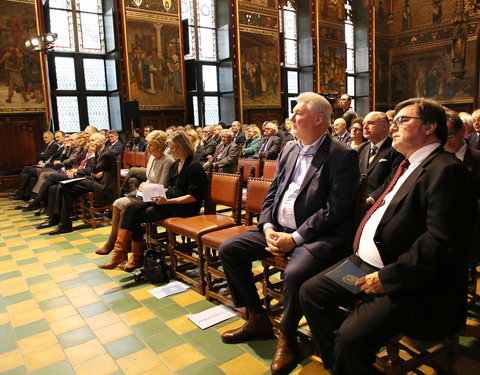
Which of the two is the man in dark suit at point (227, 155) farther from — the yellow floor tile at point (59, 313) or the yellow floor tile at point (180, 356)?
the yellow floor tile at point (180, 356)

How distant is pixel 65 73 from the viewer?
38.4ft

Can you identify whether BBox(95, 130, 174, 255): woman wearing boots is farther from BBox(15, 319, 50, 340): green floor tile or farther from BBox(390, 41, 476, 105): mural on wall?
BBox(390, 41, 476, 105): mural on wall

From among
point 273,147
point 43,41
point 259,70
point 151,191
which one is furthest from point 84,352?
point 259,70

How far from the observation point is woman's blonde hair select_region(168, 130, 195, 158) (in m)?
4.23

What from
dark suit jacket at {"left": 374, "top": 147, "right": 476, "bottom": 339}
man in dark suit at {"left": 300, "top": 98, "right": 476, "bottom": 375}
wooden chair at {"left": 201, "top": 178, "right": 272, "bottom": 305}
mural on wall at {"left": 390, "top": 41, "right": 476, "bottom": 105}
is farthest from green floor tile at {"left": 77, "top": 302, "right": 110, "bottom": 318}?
mural on wall at {"left": 390, "top": 41, "right": 476, "bottom": 105}

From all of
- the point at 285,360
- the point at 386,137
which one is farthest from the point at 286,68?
the point at 285,360

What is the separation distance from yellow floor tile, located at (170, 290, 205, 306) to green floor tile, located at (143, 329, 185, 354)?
52 centimetres

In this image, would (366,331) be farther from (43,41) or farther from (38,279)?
(43,41)

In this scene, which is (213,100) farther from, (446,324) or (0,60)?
(446,324)

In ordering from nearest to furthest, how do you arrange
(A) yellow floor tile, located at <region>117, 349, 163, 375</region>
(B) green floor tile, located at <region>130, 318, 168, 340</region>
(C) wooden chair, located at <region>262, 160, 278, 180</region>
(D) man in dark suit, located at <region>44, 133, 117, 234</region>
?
(A) yellow floor tile, located at <region>117, 349, 163, 375</region> < (B) green floor tile, located at <region>130, 318, 168, 340</region> < (C) wooden chair, located at <region>262, 160, 278, 180</region> < (D) man in dark suit, located at <region>44, 133, 117, 234</region>

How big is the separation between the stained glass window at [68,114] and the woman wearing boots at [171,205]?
8.82 meters

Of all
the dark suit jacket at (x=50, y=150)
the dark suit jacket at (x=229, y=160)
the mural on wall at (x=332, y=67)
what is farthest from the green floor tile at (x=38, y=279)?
the mural on wall at (x=332, y=67)

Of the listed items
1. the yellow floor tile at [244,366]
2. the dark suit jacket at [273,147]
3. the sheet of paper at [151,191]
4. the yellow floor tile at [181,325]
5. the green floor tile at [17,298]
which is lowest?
the green floor tile at [17,298]

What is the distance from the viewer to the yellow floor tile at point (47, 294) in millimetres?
3841
